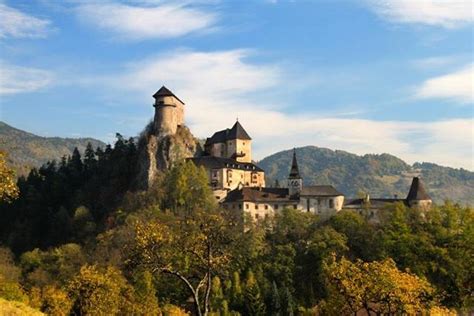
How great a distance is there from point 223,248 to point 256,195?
4919 centimetres

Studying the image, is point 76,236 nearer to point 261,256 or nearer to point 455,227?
point 261,256

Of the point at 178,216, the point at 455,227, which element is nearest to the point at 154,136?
the point at 178,216

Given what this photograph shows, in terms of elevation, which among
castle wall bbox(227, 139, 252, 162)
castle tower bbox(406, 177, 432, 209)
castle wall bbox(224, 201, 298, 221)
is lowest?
castle wall bbox(224, 201, 298, 221)

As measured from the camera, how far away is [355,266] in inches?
1806

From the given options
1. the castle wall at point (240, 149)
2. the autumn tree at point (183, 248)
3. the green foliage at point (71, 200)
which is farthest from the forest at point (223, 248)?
the castle wall at point (240, 149)

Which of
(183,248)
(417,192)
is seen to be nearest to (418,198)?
(417,192)

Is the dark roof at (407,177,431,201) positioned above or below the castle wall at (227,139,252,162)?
below

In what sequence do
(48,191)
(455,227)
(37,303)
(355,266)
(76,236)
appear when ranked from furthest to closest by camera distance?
(48,191), (76,236), (455,227), (37,303), (355,266)

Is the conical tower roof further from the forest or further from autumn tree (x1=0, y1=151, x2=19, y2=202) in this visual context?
autumn tree (x1=0, y1=151, x2=19, y2=202)

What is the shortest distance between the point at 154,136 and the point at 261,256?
38397 mm

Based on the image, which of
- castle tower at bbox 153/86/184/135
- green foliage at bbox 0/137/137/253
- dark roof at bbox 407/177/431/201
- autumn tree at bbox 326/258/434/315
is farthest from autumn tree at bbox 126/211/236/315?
castle tower at bbox 153/86/184/135

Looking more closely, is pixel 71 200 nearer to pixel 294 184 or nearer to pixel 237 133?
pixel 237 133

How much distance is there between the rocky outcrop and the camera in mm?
124000

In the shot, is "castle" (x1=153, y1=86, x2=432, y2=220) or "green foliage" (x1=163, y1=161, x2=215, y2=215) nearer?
"green foliage" (x1=163, y1=161, x2=215, y2=215)
